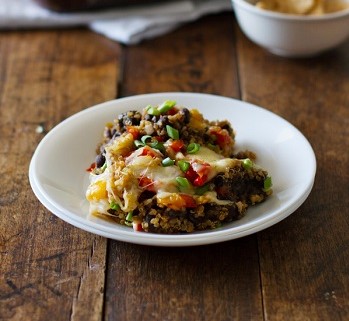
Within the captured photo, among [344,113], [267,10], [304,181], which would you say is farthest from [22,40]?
[304,181]

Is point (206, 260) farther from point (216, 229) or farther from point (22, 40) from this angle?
point (22, 40)

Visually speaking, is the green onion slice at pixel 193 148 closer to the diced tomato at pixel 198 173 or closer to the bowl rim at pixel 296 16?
the diced tomato at pixel 198 173

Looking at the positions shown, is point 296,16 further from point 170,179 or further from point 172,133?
point 170,179

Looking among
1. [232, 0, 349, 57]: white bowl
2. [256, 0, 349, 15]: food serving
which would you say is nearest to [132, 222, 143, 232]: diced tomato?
[232, 0, 349, 57]: white bowl

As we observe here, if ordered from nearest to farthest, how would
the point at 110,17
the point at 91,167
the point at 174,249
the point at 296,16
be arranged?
the point at 174,249 → the point at 91,167 → the point at 296,16 → the point at 110,17

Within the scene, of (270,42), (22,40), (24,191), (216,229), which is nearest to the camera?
(216,229)

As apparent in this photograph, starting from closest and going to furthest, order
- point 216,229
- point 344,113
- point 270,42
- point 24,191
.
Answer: point 216,229
point 24,191
point 344,113
point 270,42

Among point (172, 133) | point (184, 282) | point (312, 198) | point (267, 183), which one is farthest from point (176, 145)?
point (312, 198)
